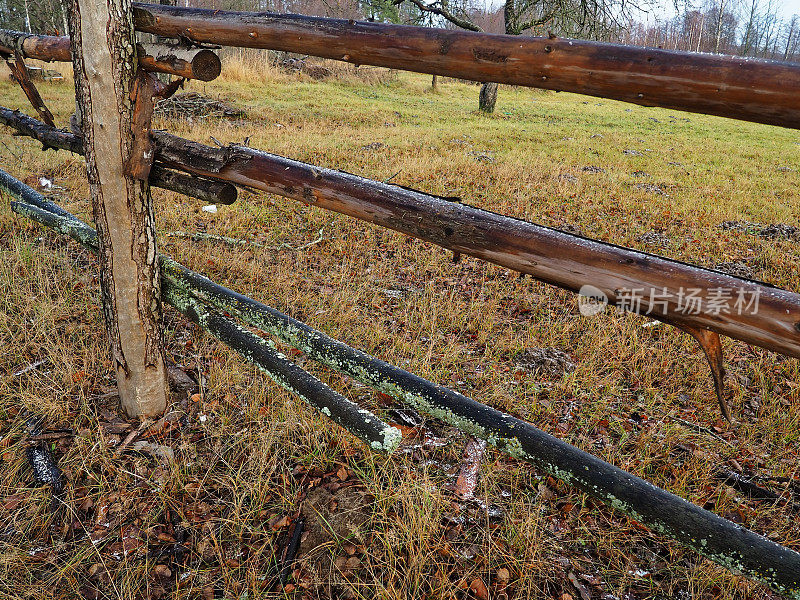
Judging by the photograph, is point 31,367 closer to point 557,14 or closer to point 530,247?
point 530,247

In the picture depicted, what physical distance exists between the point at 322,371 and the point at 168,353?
3.51ft

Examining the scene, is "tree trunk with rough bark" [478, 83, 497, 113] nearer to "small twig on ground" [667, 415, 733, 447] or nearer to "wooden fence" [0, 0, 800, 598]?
"small twig on ground" [667, 415, 733, 447]

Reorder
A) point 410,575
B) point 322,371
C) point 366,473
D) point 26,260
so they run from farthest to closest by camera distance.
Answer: point 26,260 → point 322,371 → point 366,473 → point 410,575

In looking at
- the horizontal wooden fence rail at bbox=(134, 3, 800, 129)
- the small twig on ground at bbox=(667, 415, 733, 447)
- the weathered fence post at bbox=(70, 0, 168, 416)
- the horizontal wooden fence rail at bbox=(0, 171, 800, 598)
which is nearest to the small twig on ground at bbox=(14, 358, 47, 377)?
the weathered fence post at bbox=(70, 0, 168, 416)

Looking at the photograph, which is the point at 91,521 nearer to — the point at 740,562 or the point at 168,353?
the point at 168,353

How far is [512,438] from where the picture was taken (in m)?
1.92

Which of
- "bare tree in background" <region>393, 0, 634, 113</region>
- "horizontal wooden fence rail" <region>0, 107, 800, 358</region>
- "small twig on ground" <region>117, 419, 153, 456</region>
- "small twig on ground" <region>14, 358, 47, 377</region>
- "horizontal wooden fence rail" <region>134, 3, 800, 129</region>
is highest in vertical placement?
"bare tree in background" <region>393, 0, 634, 113</region>

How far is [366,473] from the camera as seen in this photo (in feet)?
7.91

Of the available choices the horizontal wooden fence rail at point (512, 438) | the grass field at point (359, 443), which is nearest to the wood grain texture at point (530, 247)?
the horizontal wooden fence rail at point (512, 438)

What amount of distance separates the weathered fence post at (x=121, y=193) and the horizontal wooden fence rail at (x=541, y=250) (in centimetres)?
18

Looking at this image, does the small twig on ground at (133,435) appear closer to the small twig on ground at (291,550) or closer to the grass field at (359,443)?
the grass field at (359,443)

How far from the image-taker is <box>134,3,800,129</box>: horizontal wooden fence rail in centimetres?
121

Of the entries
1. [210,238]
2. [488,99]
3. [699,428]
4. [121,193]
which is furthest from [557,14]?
[121,193]

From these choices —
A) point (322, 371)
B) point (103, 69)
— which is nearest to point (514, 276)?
point (322, 371)
